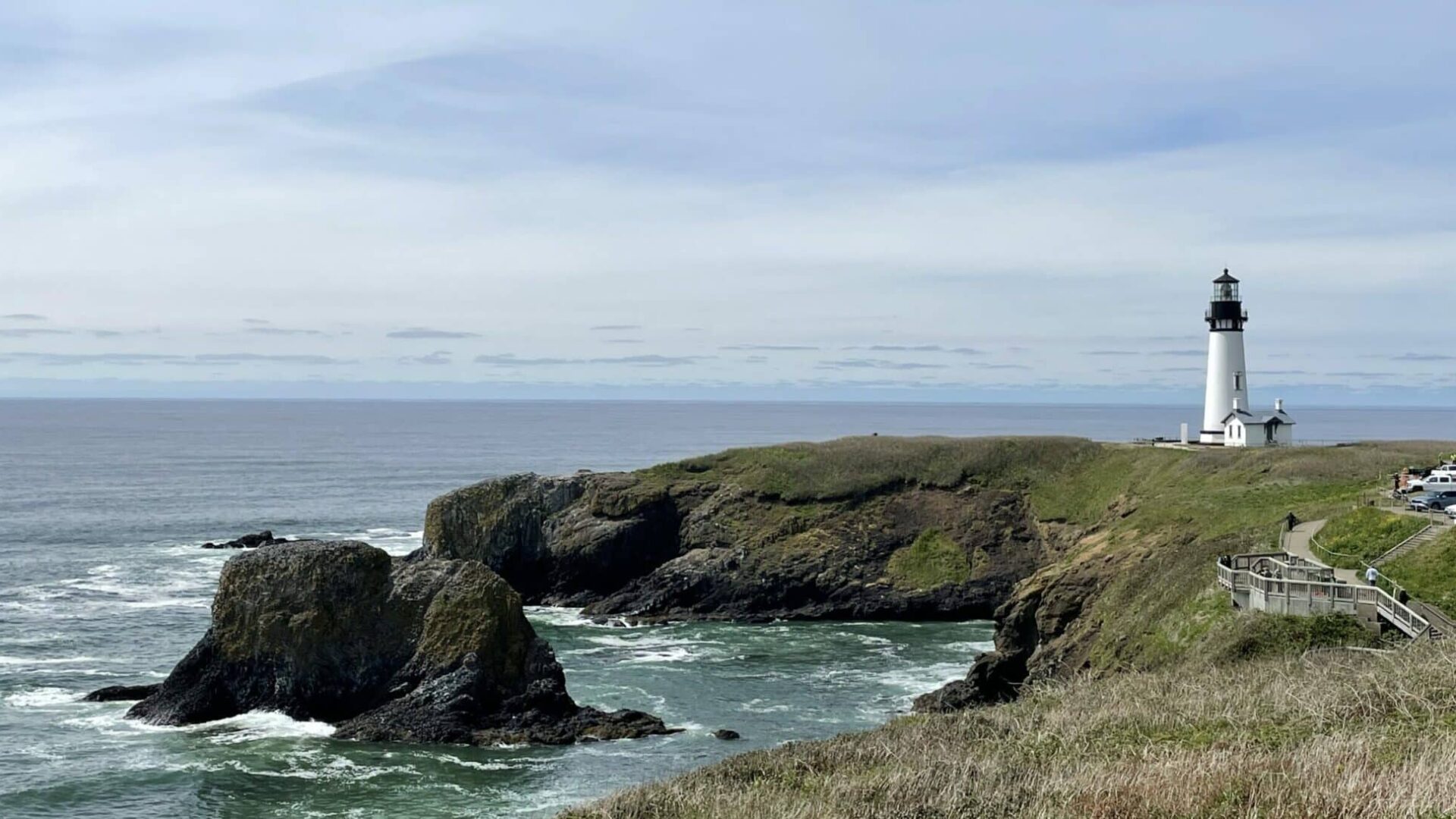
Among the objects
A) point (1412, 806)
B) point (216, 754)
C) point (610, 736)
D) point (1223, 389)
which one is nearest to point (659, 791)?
point (1412, 806)

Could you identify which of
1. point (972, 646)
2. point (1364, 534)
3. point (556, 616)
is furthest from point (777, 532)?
point (1364, 534)

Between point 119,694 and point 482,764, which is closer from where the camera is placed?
point 482,764

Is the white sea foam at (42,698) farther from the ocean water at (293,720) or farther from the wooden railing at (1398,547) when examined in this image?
the wooden railing at (1398,547)

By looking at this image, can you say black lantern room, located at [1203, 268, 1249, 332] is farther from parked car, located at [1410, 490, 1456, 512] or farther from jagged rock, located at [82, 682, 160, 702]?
jagged rock, located at [82, 682, 160, 702]

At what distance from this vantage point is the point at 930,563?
2842 inches

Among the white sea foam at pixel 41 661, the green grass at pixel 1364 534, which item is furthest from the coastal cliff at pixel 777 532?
the green grass at pixel 1364 534

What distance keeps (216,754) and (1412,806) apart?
35.8 m

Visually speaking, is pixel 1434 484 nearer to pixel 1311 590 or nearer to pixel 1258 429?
pixel 1311 590

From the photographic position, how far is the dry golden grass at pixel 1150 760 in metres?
15.1

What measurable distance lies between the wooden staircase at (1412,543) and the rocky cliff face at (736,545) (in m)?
29.1

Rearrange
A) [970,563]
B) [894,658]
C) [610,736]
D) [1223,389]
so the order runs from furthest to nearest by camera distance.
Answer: [1223,389] < [970,563] < [894,658] < [610,736]

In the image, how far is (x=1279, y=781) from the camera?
50.7ft

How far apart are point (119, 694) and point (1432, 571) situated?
4492 cm

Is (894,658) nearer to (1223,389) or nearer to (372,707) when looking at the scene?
(372,707)
